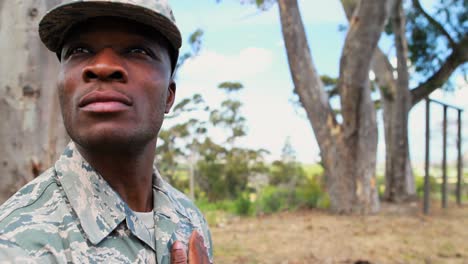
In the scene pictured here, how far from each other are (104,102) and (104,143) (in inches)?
4.4

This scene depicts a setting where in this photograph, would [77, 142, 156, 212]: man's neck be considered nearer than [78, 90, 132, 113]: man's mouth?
No

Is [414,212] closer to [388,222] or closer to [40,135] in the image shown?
[388,222]

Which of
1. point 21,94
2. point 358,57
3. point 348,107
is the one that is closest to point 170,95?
point 21,94

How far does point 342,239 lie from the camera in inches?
287

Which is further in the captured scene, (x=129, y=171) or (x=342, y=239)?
(x=342, y=239)

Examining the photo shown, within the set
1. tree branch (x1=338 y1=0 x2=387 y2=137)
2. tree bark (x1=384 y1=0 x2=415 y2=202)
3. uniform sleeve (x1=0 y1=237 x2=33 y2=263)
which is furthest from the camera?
tree bark (x1=384 y1=0 x2=415 y2=202)

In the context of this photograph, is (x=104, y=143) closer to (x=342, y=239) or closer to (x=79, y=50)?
(x=79, y=50)

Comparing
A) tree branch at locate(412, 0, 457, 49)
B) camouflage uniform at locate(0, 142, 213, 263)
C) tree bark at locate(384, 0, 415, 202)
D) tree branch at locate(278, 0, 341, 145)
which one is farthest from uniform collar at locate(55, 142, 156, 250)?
tree branch at locate(412, 0, 457, 49)

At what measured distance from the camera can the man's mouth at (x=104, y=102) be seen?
1356 mm

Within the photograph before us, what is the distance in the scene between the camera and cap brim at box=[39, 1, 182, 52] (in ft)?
4.56

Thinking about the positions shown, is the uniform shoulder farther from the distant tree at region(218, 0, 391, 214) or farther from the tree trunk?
the distant tree at region(218, 0, 391, 214)

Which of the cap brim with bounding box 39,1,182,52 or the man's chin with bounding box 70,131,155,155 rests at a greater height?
the cap brim with bounding box 39,1,182,52

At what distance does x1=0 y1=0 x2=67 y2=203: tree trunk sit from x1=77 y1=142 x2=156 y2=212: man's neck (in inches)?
53.3

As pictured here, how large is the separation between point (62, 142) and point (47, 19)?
1.48 metres
